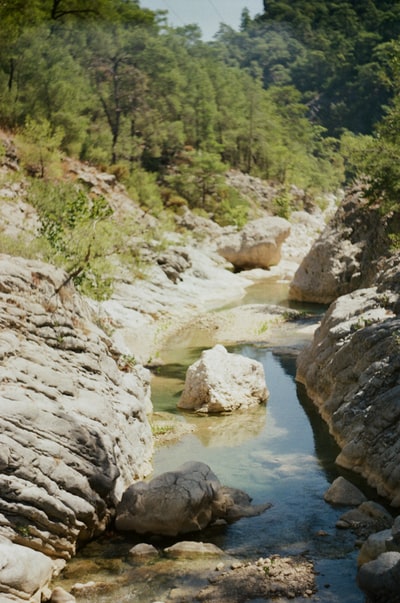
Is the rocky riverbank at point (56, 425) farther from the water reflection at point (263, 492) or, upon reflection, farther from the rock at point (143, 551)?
the rock at point (143, 551)

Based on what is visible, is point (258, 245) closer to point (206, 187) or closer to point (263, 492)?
point (206, 187)

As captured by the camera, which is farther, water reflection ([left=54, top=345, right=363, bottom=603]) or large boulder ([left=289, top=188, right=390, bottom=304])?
large boulder ([left=289, top=188, right=390, bottom=304])

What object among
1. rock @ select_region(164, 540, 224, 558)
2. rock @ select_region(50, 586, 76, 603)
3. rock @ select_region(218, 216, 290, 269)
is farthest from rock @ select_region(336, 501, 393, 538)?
rock @ select_region(218, 216, 290, 269)

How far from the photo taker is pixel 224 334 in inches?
1102

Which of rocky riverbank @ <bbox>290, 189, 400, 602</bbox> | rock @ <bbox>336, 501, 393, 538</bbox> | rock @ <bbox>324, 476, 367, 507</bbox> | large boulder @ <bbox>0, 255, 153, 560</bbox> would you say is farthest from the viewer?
rock @ <bbox>324, 476, 367, 507</bbox>

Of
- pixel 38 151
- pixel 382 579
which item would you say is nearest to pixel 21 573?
pixel 382 579

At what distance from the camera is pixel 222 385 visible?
19031mm

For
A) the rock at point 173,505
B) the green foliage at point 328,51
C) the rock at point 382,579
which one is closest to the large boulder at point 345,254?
the rock at point 173,505

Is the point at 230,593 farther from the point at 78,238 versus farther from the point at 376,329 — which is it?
the point at 78,238

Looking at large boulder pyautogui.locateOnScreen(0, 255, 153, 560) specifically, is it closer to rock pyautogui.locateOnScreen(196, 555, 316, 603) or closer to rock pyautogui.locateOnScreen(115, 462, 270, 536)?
rock pyautogui.locateOnScreen(115, 462, 270, 536)

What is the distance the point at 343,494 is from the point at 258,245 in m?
30.6

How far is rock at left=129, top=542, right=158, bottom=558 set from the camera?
11227 mm

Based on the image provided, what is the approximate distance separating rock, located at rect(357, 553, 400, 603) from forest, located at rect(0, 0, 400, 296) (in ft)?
37.7

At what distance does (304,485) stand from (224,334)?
1394cm
